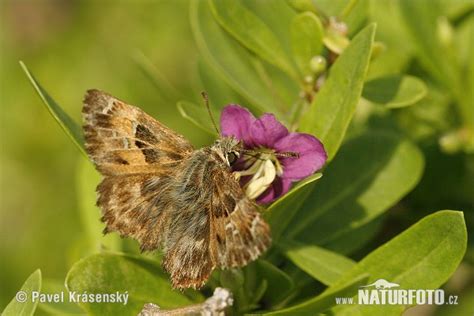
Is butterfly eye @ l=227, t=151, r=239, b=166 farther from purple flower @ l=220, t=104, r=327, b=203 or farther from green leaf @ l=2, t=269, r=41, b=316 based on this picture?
green leaf @ l=2, t=269, r=41, b=316

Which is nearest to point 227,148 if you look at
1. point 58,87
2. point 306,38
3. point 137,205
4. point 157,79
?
point 137,205

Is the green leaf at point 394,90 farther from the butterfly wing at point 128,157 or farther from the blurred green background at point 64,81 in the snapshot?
the blurred green background at point 64,81

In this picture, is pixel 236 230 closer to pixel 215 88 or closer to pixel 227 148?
pixel 227 148

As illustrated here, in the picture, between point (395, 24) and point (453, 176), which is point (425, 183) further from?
point (395, 24)

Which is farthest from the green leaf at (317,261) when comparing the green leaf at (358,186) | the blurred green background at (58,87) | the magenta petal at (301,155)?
the blurred green background at (58,87)

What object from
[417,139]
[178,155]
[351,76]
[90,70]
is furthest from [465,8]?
[90,70]

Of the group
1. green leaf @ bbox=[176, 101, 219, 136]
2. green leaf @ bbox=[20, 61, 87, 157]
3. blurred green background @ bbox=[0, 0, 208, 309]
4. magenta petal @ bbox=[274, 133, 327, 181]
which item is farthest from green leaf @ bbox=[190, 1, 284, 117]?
blurred green background @ bbox=[0, 0, 208, 309]
